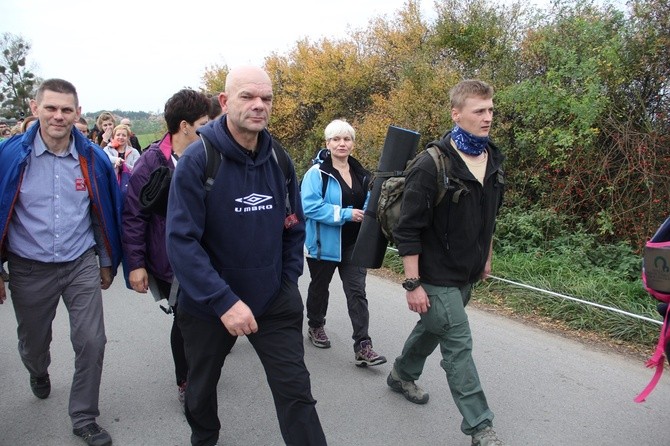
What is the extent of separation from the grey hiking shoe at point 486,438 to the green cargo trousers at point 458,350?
0.02m

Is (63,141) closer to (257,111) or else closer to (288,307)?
(257,111)

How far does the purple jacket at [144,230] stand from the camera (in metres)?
3.64

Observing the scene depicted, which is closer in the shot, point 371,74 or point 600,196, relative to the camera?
point 600,196

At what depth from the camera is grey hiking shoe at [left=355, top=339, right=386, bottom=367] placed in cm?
443

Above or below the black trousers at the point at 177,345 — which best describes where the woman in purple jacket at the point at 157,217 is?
above

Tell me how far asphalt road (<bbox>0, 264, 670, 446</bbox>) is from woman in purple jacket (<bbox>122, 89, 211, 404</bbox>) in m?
0.55

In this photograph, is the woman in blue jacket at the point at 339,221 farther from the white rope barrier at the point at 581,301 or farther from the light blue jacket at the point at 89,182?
the white rope barrier at the point at 581,301

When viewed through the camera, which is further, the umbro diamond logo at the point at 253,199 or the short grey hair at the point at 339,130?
the short grey hair at the point at 339,130

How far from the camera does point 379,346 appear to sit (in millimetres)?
4918

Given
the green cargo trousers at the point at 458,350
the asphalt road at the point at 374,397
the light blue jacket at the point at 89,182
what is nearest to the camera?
the green cargo trousers at the point at 458,350

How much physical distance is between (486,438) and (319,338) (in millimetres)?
2151

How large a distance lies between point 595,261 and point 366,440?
4381mm

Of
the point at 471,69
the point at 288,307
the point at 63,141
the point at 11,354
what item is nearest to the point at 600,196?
the point at 471,69

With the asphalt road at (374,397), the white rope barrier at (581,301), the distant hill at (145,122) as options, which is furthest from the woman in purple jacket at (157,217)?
the distant hill at (145,122)
